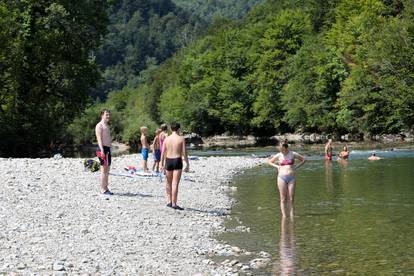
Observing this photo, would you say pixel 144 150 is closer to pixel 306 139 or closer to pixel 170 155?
pixel 170 155

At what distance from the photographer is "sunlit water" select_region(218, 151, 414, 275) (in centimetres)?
1184

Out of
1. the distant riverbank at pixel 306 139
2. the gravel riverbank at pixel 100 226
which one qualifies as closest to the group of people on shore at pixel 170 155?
the gravel riverbank at pixel 100 226

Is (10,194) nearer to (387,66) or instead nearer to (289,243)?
(289,243)

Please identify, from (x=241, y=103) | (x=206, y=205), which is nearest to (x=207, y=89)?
(x=241, y=103)

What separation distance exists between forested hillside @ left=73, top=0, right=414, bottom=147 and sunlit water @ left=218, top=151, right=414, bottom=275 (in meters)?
39.0

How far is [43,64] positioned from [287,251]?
110ft

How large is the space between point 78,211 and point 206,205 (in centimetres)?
500

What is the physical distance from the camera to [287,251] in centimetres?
1293

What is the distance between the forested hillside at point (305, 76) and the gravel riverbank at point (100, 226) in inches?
1839

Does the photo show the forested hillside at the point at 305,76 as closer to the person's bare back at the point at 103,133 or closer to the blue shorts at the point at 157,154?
the blue shorts at the point at 157,154

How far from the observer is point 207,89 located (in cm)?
10350

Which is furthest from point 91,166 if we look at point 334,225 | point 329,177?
point 334,225

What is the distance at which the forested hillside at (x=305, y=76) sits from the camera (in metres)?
66.2

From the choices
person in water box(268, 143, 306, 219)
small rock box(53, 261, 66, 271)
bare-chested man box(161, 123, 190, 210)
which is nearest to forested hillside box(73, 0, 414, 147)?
person in water box(268, 143, 306, 219)
